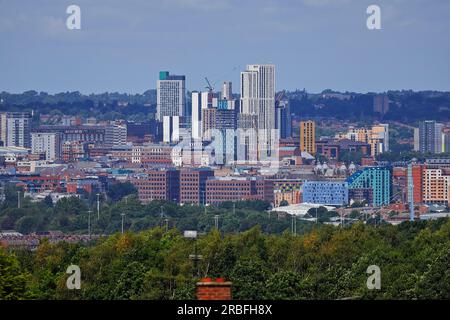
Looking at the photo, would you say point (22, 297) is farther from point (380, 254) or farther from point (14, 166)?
point (14, 166)

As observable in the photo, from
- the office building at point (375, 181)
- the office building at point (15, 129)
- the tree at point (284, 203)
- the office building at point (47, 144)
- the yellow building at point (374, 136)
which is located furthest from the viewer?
the yellow building at point (374, 136)

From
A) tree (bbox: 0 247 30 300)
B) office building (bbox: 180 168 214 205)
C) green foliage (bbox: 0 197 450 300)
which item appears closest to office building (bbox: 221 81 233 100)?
office building (bbox: 180 168 214 205)

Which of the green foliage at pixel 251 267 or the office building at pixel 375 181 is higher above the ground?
the green foliage at pixel 251 267

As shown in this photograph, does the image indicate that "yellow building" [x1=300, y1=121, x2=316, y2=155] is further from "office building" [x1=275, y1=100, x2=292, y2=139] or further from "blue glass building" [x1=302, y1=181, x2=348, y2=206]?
"blue glass building" [x1=302, y1=181, x2=348, y2=206]

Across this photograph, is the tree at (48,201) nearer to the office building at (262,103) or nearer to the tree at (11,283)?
the office building at (262,103)

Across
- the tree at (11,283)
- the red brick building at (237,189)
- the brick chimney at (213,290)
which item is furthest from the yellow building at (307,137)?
the brick chimney at (213,290)
